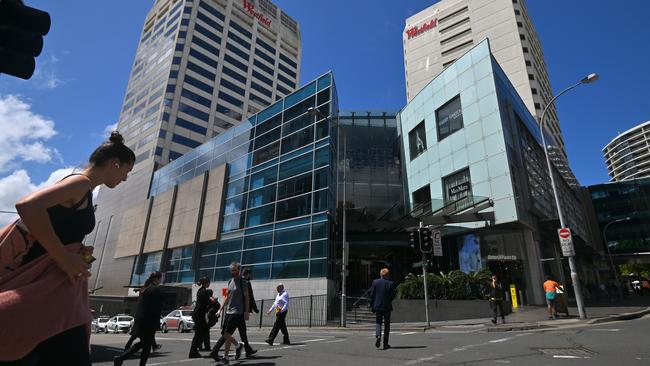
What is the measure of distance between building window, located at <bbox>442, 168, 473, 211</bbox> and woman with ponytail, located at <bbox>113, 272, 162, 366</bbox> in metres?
20.5

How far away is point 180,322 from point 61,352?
2471cm

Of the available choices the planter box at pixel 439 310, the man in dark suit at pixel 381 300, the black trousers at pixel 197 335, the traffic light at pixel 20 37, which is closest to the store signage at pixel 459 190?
the planter box at pixel 439 310

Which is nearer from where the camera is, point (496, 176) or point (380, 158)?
point (496, 176)

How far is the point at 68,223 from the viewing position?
6.57ft

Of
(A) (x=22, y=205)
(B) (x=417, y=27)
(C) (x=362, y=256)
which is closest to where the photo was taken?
(A) (x=22, y=205)

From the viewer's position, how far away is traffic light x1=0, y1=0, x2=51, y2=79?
4297 millimetres

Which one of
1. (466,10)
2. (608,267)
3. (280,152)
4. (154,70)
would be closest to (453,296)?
(280,152)

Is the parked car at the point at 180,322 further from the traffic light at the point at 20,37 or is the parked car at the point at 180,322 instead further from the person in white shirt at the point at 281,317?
the traffic light at the point at 20,37

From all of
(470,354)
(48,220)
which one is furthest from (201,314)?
(48,220)

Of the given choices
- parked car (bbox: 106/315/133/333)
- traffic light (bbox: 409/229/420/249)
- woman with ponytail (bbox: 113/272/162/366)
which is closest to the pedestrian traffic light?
traffic light (bbox: 409/229/420/249)

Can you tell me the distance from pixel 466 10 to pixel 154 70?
56.8 meters

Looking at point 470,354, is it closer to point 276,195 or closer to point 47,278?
point 47,278

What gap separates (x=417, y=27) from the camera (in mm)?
73188

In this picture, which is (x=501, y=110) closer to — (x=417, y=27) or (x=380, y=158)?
(x=380, y=158)
